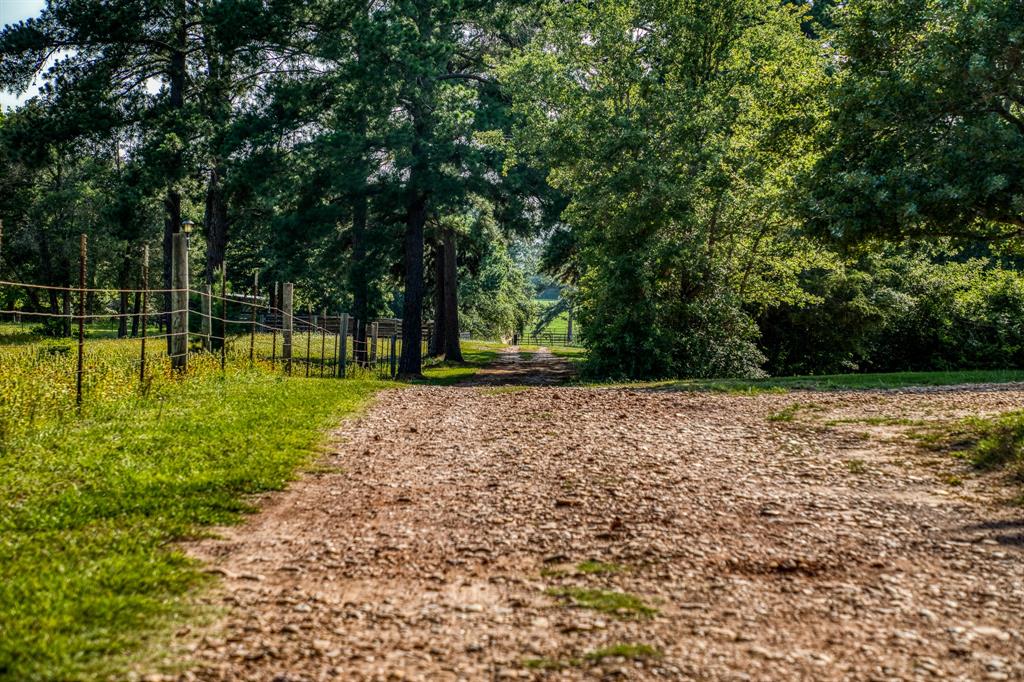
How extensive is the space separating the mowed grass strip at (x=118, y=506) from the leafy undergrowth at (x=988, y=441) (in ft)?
22.6

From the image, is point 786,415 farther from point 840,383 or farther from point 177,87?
point 177,87

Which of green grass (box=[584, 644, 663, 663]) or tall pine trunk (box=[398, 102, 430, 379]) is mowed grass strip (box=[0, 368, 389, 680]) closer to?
green grass (box=[584, 644, 663, 663])

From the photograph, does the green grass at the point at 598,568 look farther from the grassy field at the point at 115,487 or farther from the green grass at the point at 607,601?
the grassy field at the point at 115,487

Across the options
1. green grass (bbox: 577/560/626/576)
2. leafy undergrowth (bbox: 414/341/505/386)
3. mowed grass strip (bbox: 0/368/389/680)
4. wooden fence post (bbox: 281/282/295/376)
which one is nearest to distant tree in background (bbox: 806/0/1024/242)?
green grass (bbox: 577/560/626/576)

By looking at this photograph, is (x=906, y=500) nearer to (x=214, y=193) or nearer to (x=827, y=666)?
(x=827, y=666)

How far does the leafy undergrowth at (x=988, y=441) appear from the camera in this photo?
7836 millimetres

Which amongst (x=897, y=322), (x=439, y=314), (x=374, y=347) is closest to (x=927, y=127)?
(x=897, y=322)

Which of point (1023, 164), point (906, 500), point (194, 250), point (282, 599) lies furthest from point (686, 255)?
point (194, 250)

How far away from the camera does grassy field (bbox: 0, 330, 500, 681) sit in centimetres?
387

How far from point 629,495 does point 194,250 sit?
57.0 metres

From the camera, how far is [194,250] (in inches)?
2274

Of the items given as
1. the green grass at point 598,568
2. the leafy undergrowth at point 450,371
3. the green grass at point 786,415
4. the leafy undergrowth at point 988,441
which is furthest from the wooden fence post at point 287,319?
the green grass at point 598,568

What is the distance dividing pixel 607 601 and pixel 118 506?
3.94 m

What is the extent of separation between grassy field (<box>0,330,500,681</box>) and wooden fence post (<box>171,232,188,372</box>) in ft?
2.69
